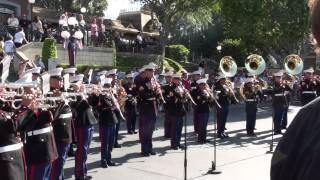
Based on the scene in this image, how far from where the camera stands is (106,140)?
32.4ft

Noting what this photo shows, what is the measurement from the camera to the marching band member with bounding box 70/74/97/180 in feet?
28.2

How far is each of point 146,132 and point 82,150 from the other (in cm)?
287

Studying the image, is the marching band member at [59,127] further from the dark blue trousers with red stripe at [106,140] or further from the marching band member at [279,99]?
the marching band member at [279,99]

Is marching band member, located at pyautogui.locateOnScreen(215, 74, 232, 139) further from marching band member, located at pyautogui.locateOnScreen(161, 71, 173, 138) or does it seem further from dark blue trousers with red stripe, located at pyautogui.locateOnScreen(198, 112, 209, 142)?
marching band member, located at pyautogui.locateOnScreen(161, 71, 173, 138)

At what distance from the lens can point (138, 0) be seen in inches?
1396

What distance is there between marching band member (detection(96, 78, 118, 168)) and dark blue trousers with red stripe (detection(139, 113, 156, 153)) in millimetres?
1200

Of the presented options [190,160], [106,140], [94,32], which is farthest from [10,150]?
[94,32]

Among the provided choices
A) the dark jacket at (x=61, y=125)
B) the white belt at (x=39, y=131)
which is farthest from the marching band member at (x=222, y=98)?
the white belt at (x=39, y=131)

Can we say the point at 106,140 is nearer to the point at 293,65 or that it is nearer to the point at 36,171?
the point at 36,171

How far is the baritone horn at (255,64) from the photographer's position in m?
15.0

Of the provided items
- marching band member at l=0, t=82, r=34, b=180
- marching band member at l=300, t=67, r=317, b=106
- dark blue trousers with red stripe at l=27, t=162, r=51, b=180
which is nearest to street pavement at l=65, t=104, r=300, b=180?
marching band member at l=300, t=67, r=317, b=106

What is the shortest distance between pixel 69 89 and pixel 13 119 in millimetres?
2862

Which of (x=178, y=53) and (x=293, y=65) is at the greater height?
(x=178, y=53)

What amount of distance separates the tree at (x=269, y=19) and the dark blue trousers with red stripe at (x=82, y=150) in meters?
19.1
